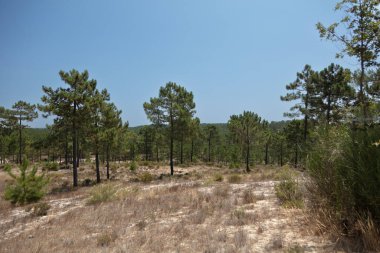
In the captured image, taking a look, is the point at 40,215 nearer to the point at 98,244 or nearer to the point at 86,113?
the point at 98,244

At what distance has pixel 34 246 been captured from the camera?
5.91m

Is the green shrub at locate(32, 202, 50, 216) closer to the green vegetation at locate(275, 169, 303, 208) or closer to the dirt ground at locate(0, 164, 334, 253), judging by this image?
the dirt ground at locate(0, 164, 334, 253)

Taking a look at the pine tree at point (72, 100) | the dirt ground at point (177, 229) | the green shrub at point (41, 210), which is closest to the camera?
the dirt ground at point (177, 229)

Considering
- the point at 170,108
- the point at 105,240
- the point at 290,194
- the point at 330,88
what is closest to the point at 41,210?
the point at 105,240

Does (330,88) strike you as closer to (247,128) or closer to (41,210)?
(247,128)

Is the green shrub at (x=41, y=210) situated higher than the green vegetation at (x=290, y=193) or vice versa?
the green vegetation at (x=290, y=193)

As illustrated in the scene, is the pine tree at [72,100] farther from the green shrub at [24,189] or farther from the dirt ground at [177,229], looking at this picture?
the dirt ground at [177,229]

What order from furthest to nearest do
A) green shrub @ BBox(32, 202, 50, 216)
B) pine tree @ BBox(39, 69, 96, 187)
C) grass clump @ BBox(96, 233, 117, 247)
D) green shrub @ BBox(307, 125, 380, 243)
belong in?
pine tree @ BBox(39, 69, 96, 187)
green shrub @ BBox(32, 202, 50, 216)
grass clump @ BBox(96, 233, 117, 247)
green shrub @ BBox(307, 125, 380, 243)

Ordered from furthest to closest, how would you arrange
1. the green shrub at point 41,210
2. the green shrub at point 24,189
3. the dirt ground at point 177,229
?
the green shrub at point 24,189, the green shrub at point 41,210, the dirt ground at point 177,229

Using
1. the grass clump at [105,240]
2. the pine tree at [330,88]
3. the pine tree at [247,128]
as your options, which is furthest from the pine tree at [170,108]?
the grass clump at [105,240]

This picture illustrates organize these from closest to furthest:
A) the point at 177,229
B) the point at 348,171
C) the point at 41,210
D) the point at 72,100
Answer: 1. the point at 348,171
2. the point at 177,229
3. the point at 41,210
4. the point at 72,100

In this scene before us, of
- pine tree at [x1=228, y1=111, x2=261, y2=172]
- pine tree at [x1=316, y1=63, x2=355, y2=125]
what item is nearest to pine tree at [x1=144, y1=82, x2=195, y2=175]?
pine tree at [x1=228, y1=111, x2=261, y2=172]

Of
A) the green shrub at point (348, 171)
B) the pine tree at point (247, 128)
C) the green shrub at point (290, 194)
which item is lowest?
the green shrub at point (290, 194)

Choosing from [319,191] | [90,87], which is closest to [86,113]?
[90,87]
